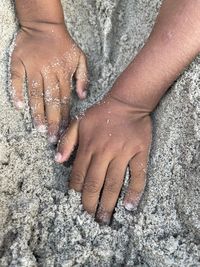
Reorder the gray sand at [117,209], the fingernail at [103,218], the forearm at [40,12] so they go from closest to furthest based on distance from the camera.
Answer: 1. the gray sand at [117,209]
2. the fingernail at [103,218]
3. the forearm at [40,12]

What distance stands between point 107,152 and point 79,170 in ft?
0.28

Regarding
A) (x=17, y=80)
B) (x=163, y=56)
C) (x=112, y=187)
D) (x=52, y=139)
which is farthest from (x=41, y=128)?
(x=163, y=56)

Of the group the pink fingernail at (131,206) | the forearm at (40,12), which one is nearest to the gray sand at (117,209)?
the pink fingernail at (131,206)

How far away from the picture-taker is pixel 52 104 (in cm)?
148

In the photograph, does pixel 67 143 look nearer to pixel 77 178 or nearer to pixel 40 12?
pixel 77 178

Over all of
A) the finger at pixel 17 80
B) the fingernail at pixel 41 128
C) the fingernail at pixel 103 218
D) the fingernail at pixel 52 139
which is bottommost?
the fingernail at pixel 103 218

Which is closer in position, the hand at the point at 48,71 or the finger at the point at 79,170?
the finger at the point at 79,170

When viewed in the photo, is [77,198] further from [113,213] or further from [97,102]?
[97,102]

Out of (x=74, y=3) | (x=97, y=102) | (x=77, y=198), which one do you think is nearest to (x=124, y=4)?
(x=74, y=3)

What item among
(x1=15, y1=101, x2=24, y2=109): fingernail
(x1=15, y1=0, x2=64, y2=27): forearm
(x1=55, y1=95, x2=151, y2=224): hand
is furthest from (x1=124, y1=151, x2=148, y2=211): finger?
(x1=15, y1=0, x2=64, y2=27): forearm

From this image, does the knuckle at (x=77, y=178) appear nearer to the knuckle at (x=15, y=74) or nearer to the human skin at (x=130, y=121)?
the human skin at (x=130, y=121)

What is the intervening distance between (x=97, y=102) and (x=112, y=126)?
0.29ft

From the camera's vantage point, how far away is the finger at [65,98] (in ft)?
4.87

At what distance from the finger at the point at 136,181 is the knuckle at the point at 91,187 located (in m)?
0.08
